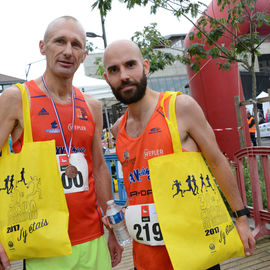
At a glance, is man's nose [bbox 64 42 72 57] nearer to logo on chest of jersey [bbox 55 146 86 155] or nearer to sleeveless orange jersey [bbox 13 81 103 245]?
sleeveless orange jersey [bbox 13 81 103 245]

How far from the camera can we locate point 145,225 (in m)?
1.66

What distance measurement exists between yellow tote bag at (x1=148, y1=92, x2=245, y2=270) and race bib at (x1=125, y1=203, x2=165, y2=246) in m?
0.11

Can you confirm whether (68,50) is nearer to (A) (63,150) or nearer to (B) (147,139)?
(A) (63,150)

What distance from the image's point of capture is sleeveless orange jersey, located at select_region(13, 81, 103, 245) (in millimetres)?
1851

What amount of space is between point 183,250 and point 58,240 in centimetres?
67

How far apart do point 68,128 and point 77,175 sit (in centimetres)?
31

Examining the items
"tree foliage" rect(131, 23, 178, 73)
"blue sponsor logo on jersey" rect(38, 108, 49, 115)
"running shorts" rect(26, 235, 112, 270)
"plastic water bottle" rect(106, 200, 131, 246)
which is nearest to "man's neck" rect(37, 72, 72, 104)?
"blue sponsor logo on jersey" rect(38, 108, 49, 115)

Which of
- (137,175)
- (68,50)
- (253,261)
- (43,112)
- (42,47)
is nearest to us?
(137,175)

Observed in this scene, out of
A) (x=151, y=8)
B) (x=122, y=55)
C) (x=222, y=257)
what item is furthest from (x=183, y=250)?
(x=151, y=8)

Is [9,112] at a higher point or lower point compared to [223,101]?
lower

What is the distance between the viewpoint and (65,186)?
1841mm

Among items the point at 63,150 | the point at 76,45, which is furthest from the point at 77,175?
the point at 76,45

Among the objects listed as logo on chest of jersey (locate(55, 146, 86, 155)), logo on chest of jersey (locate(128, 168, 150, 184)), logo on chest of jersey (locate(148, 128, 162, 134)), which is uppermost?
logo on chest of jersey (locate(148, 128, 162, 134))

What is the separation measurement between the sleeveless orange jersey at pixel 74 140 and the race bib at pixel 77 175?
3 centimetres
